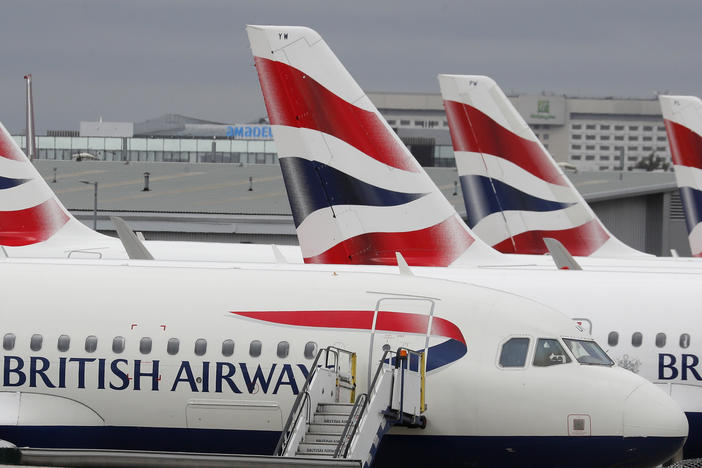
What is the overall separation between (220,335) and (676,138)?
26201mm

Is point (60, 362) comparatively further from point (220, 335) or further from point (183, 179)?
point (183, 179)

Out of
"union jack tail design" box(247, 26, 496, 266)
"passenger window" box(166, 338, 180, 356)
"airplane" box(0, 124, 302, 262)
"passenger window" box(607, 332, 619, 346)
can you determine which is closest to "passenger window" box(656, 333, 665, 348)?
"passenger window" box(607, 332, 619, 346)

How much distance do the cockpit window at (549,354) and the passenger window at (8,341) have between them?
8.30 meters

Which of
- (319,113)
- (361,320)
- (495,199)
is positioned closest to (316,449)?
(361,320)

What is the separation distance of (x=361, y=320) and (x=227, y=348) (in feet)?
7.11

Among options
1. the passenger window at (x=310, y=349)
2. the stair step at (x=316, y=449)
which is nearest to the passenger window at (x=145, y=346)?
the passenger window at (x=310, y=349)

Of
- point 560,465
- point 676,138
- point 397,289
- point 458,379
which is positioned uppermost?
point 676,138

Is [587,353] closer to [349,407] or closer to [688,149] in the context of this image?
[349,407]

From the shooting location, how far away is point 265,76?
29.1 metres

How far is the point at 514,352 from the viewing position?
1997 cm

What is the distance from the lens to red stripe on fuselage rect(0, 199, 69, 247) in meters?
36.7

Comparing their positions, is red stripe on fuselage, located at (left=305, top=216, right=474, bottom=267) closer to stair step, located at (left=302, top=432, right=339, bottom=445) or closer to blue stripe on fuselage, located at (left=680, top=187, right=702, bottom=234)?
stair step, located at (left=302, top=432, right=339, bottom=445)

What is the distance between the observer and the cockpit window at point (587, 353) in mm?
20016

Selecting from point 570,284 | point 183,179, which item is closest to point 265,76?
point 570,284
